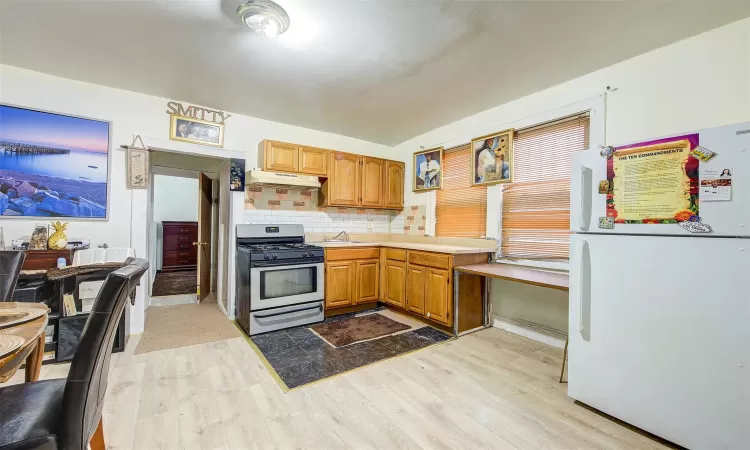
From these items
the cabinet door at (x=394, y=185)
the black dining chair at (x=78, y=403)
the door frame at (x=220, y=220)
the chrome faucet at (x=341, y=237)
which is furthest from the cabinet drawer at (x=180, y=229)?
the black dining chair at (x=78, y=403)

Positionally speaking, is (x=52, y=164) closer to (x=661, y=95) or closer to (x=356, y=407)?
(x=356, y=407)

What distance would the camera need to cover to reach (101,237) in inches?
120

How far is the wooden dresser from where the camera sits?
6641mm

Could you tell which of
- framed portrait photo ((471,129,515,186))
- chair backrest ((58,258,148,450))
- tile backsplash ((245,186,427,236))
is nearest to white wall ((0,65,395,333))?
tile backsplash ((245,186,427,236))

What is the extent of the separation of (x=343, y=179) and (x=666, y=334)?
3455 mm

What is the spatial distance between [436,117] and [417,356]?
8.96ft

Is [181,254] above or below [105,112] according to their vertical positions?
below

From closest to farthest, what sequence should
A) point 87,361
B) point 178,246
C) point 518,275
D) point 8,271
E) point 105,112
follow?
point 87,361 → point 8,271 → point 518,275 → point 105,112 → point 178,246

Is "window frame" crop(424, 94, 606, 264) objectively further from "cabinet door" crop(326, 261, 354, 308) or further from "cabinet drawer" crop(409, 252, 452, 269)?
"cabinet door" crop(326, 261, 354, 308)

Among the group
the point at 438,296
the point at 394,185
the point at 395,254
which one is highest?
the point at 394,185

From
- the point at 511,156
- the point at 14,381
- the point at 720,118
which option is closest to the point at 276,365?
the point at 14,381

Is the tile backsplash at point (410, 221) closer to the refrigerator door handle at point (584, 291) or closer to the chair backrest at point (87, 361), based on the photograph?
the refrigerator door handle at point (584, 291)

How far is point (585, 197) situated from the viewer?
76.4 inches

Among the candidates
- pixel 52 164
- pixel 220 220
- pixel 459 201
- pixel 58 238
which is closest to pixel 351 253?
pixel 459 201
